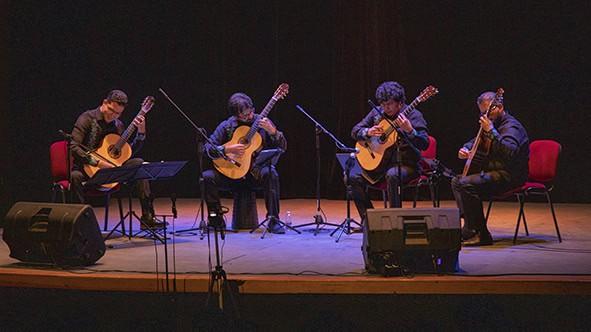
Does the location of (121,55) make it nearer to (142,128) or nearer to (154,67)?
(154,67)

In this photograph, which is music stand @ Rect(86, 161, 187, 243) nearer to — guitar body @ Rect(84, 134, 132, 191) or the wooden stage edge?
guitar body @ Rect(84, 134, 132, 191)

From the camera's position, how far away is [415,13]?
31.9ft

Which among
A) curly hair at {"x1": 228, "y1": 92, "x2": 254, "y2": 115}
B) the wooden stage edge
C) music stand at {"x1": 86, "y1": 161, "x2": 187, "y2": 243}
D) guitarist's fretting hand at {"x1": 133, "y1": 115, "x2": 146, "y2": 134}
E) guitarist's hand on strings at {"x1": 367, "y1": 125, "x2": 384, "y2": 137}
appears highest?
curly hair at {"x1": 228, "y1": 92, "x2": 254, "y2": 115}

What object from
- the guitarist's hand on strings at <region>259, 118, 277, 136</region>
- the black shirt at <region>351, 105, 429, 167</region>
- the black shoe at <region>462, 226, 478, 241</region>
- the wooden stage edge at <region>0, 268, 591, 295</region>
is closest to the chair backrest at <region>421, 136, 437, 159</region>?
the black shirt at <region>351, 105, 429, 167</region>

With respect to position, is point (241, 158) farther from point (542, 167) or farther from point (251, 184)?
point (542, 167)

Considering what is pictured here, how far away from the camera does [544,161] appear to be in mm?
7234

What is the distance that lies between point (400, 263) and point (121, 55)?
569 centimetres

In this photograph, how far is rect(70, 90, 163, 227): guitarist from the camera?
7.54 metres

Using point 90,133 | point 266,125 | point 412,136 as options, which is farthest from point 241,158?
point 412,136

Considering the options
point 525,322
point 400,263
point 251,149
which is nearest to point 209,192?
point 251,149

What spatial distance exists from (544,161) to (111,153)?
370cm

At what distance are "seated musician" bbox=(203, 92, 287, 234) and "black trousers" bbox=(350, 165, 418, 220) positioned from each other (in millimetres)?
738

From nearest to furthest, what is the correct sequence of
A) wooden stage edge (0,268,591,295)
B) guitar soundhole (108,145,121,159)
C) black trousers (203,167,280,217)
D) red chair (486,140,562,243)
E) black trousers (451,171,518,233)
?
wooden stage edge (0,268,591,295) → black trousers (451,171,518,233) → red chair (486,140,562,243) → guitar soundhole (108,145,121,159) → black trousers (203,167,280,217)

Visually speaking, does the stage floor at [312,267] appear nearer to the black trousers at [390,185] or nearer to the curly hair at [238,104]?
the black trousers at [390,185]
